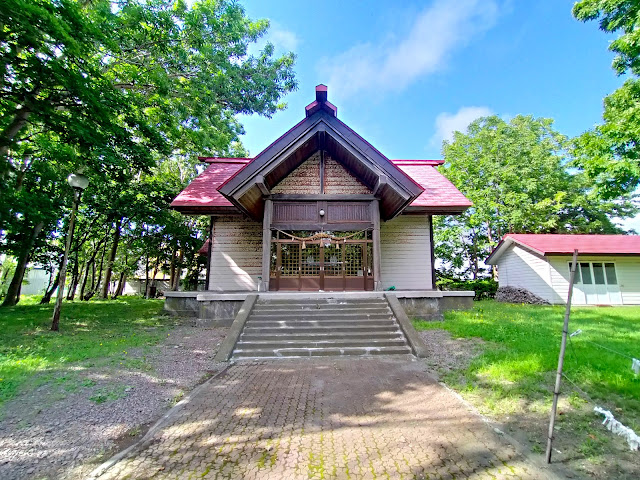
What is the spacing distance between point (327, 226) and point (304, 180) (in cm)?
222

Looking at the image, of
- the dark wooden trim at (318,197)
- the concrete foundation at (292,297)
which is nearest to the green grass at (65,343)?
the concrete foundation at (292,297)

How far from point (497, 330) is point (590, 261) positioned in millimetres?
14095

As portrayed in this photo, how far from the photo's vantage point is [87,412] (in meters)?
3.61

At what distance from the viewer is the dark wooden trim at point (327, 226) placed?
10.9m

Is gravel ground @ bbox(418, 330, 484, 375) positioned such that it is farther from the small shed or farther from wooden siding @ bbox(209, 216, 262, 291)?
the small shed

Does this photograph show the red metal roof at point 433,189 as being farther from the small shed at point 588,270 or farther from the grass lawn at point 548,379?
the small shed at point 588,270

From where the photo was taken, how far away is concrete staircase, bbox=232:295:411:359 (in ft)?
21.3

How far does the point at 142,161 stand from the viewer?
34.6 ft

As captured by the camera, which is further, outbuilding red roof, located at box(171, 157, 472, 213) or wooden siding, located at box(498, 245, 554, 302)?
wooden siding, located at box(498, 245, 554, 302)

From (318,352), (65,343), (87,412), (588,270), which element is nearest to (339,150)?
(318,352)

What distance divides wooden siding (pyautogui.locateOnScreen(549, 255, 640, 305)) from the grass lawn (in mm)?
10080

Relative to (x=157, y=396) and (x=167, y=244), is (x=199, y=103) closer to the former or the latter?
(x=157, y=396)

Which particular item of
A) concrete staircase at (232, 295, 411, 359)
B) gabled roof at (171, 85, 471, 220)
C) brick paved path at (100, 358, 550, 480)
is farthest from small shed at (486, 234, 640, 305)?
brick paved path at (100, 358, 550, 480)

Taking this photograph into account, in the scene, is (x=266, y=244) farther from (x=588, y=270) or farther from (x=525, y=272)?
(x=588, y=270)
